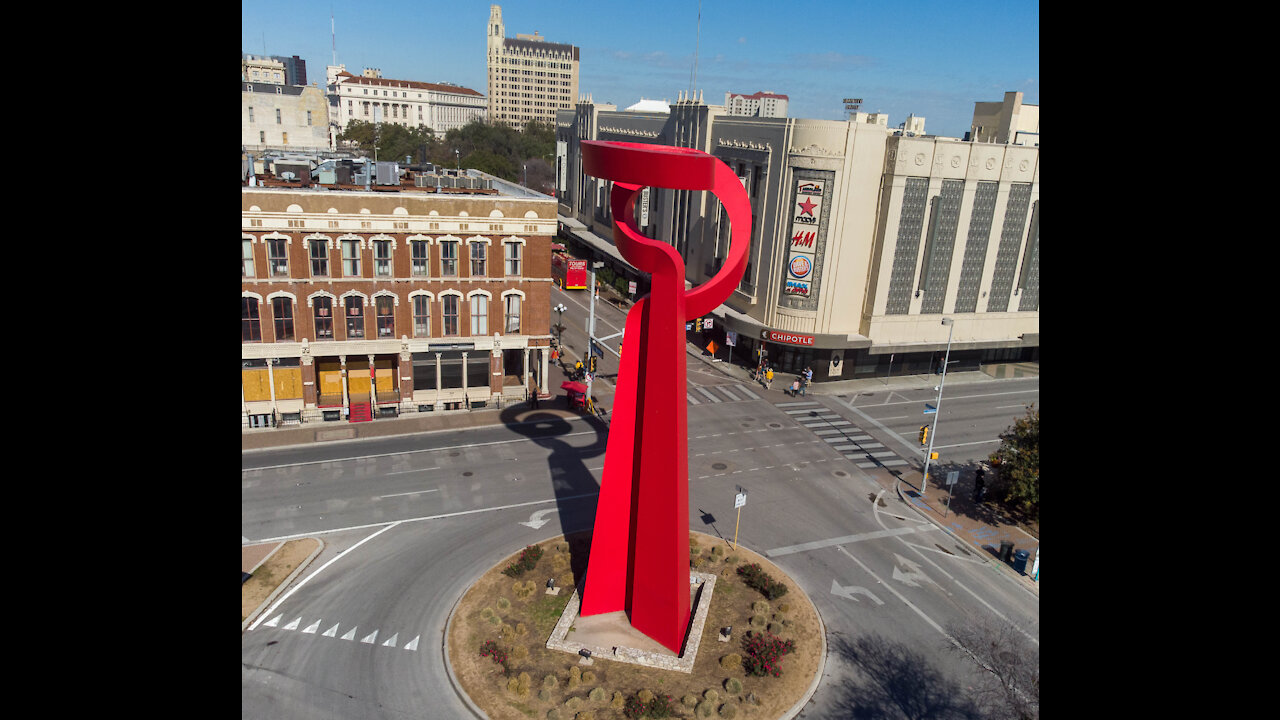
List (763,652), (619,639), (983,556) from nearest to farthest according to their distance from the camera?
(763,652)
(619,639)
(983,556)

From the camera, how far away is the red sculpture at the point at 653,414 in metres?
20.2

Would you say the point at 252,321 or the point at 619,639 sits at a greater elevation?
the point at 252,321

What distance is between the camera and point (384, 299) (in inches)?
1519

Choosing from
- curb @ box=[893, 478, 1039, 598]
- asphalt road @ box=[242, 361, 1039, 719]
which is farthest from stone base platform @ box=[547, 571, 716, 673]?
curb @ box=[893, 478, 1039, 598]

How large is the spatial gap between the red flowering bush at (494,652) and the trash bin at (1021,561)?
19.8 m

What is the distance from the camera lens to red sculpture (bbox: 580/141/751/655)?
2023 centimetres

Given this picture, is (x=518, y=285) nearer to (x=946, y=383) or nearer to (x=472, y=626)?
(x=472, y=626)

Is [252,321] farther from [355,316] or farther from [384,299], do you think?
[384,299]

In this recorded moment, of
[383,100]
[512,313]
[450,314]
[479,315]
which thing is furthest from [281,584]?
[383,100]

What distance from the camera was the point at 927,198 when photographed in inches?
1919

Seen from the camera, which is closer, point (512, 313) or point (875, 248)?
point (512, 313)

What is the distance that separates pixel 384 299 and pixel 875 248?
1274 inches
